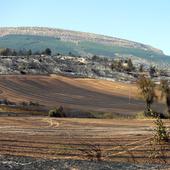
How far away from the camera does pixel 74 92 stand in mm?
159250

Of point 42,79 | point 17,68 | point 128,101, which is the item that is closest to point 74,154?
point 128,101

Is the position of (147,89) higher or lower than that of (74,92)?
higher

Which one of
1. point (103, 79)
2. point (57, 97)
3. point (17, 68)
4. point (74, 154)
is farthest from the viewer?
point (103, 79)

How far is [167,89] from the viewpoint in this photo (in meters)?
110

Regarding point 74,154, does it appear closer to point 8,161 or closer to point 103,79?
point 8,161

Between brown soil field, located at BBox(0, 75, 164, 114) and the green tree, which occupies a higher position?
the green tree

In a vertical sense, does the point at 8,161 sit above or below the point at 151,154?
above

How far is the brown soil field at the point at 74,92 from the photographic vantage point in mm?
129875

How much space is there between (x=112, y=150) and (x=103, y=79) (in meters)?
161

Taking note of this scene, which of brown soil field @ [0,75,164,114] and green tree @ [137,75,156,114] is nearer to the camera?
green tree @ [137,75,156,114]

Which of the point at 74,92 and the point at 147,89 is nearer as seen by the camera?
the point at 147,89

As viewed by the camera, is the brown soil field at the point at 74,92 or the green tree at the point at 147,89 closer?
the green tree at the point at 147,89

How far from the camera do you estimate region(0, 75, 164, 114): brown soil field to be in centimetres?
12988

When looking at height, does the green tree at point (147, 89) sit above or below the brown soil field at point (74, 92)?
above
